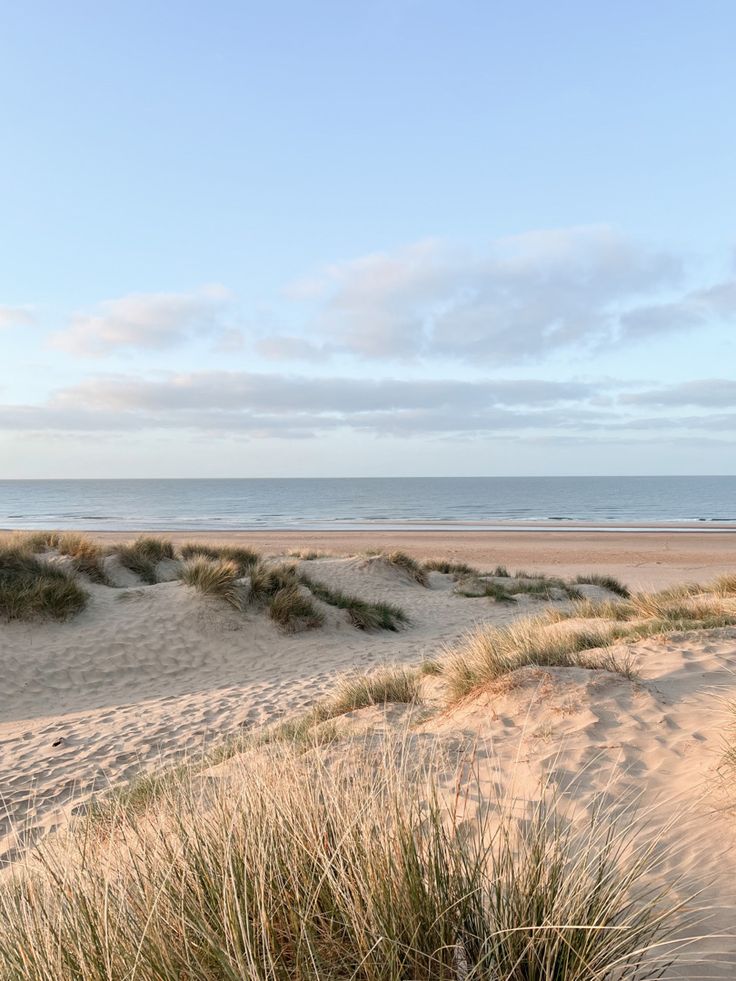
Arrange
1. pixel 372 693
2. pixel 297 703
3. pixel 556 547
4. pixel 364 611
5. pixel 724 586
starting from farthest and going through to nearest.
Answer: pixel 556 547
pixel 364 611
pixel 724 586
pixel 297 703
pixel 372 693

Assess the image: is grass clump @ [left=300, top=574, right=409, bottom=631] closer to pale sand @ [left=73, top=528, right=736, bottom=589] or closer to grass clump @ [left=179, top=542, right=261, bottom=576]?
grass clump @ [left=179, top=542, right=261, bottom=576]

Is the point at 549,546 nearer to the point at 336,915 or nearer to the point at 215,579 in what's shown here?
the point at 215,579

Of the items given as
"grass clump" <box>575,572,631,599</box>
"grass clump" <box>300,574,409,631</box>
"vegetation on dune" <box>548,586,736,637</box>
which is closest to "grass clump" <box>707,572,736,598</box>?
"vegetation on dune" <box>548,586,736,637</box>

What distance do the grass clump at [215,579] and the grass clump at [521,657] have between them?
601 cm

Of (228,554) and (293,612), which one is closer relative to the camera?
(293,612)

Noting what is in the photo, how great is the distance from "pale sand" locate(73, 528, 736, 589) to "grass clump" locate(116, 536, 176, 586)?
9219 millimetres

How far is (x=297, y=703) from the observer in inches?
326

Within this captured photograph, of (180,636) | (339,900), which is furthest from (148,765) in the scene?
(180,636)

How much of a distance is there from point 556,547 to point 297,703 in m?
27.8

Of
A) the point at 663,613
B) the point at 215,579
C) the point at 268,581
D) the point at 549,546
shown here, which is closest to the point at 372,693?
the point at 663,613

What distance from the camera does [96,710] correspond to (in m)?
8.45

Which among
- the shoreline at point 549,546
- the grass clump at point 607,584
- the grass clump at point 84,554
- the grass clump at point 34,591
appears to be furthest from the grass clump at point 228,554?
the grass clump at point 607,584

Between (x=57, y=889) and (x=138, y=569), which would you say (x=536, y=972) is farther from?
(x=138, y=569)

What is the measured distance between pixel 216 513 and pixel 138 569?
50.5 meters
